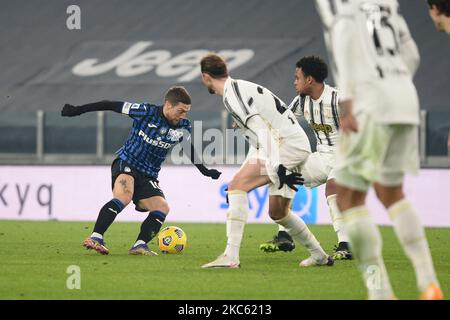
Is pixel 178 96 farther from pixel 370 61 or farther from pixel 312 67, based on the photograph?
pixel 370 61

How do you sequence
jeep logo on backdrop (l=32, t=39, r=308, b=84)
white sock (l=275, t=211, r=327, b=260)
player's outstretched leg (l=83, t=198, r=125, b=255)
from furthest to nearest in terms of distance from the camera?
1. jeep logo on backdrop (l=32, t=39, r=308, b=84)
2. player's outstretched leg (l=83, t=198, r=125, b=255)
3. white sock (l=275, t=211, r=327, b=260)

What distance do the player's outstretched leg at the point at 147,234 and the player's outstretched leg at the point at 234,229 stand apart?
146 centimetres

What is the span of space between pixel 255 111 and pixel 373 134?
8.46 ft

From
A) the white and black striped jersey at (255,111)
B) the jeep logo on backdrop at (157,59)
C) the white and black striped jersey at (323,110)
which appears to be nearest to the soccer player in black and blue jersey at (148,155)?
the white and black striped jersey at (323,110)

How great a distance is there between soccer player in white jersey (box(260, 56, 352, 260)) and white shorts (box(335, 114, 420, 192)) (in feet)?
13.5

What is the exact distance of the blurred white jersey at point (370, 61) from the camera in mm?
5113

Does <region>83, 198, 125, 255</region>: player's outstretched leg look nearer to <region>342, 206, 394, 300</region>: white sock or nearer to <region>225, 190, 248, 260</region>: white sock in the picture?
<region>225, 190, 248, 260</region>: white sock

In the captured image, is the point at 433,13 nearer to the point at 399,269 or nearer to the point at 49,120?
the point at 399,269

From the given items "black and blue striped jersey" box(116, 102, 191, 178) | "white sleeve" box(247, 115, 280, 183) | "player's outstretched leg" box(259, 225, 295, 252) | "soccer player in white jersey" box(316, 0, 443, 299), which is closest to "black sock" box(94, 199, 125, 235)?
"black and blue striped jersey" box(116, 102, 191, 178)

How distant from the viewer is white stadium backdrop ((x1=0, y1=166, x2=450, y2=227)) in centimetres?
1511

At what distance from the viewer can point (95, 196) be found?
51.5ft

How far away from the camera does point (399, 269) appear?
26.0 feet

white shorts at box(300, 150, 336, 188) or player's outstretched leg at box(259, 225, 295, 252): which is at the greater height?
white shorts at box(300, 150, 336, 188)

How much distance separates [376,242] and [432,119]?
34.7ft
